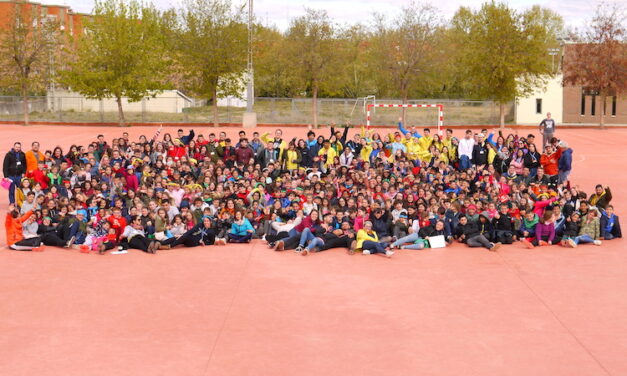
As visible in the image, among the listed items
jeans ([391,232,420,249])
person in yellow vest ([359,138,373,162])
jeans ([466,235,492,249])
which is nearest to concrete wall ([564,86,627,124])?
person in yellow vest ([359,138,373,162])

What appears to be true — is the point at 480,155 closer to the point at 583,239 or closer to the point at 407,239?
the point at 583,239

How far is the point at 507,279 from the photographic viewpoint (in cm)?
1115

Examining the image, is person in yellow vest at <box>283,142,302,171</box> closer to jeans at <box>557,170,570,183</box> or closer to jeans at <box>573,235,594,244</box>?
jeans at <box>557,170,570,183</box>

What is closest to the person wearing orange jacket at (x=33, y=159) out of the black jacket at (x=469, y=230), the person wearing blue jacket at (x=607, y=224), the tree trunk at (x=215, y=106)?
the black jacket at (x=469, y=230)

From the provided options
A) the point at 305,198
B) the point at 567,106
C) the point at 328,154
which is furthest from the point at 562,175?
the point at 567,106

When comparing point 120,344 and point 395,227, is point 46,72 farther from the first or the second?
point 120,344

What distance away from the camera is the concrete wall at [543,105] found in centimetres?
5038

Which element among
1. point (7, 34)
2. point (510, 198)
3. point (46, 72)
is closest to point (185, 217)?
point (510, 198)

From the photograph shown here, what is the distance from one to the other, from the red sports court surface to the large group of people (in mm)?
467

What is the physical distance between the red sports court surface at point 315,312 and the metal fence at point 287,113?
107 feet

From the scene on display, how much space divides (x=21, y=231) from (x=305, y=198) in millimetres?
5762

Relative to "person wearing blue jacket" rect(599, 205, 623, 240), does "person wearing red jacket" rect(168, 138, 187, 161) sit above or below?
above

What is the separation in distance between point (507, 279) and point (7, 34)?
136 ft

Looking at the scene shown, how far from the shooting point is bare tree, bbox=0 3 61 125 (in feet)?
143
